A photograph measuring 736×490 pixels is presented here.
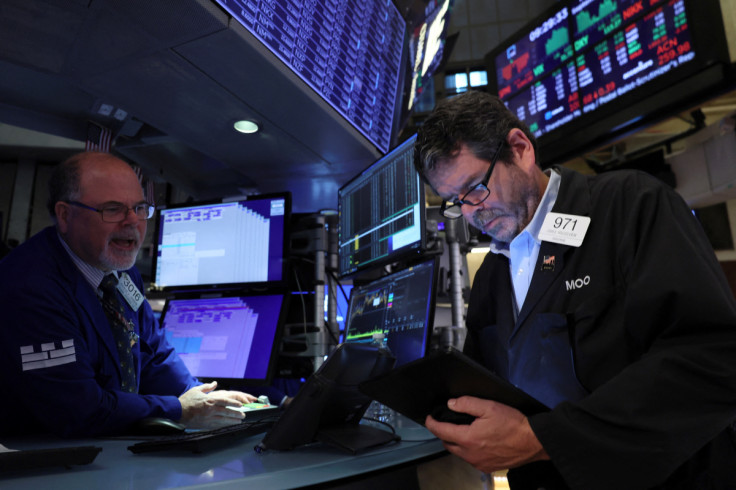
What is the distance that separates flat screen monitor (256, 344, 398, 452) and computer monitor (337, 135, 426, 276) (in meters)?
0.59

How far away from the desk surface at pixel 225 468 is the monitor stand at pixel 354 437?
15mm

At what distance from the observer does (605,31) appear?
2971mm

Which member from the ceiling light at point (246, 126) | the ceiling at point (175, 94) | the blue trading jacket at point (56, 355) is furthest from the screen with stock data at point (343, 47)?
the blue trading jacket at point (56, 355)

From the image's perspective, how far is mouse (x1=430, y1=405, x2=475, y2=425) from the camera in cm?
92

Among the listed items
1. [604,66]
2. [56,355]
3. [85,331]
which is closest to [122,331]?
[85,331]

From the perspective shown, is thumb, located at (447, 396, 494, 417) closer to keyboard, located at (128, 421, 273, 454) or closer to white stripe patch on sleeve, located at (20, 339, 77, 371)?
keyboard, located at (128, 421, 273, 454)

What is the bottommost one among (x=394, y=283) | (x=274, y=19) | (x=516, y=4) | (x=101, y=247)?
(x=394, y=283)

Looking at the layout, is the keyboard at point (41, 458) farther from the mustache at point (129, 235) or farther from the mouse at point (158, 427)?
the mustache at point (129, 235)

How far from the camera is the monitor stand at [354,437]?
3.11 ft

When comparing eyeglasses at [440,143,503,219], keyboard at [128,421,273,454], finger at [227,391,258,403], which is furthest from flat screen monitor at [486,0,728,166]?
keyboard at [128,421,273,454]

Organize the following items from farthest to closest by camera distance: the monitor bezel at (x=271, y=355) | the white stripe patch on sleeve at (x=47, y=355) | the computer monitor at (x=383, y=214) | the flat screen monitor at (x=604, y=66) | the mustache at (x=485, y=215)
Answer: the flat screen monitor at (x=604, y=66) → the monitor bezel at (x=271, y=355) → the computer monitor at (x=383, y=214) → the mustache at (x=485, y=215) → the white stripe patch on sleeve at (x=47, y=355)

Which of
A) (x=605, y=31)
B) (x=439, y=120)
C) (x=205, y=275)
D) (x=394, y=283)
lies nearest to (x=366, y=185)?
(x=394, y=283)

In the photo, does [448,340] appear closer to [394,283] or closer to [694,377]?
[394,283]

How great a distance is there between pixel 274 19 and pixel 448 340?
1.33m
